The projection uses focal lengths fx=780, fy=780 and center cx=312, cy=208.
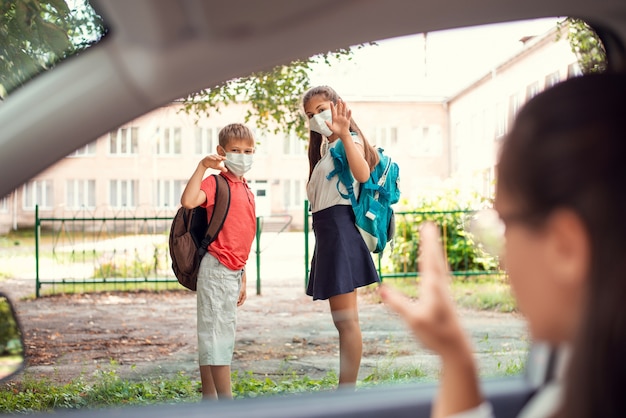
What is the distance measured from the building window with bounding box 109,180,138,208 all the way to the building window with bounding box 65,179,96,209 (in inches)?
25.5

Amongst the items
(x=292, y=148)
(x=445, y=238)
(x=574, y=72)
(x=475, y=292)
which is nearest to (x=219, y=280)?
(x=574, y=72)

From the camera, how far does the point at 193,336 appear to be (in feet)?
27.6

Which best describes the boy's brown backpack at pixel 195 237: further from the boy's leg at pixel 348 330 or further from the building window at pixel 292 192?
the building window at pixel 292 192

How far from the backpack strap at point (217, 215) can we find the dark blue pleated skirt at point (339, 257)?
479mm

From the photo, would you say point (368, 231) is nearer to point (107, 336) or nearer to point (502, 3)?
point (502, 3)

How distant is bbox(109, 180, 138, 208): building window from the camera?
27.6 metres

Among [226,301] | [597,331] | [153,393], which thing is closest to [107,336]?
[153,393]

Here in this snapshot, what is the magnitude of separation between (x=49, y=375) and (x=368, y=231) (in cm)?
363

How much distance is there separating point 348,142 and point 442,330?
105 inches

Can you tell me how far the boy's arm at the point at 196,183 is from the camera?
3.74 metres

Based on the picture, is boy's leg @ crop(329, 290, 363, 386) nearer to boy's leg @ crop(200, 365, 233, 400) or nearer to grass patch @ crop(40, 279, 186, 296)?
boy's leg @ crop(200, 365, 233, 400)

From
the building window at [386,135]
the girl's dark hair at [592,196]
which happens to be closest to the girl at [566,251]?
the girl's dark hair at [592,196]

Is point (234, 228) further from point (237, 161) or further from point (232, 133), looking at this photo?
point (232, 133)

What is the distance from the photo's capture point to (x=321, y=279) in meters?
3.78
